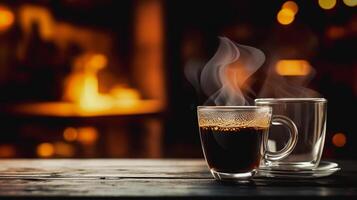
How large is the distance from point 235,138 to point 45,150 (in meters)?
2.67

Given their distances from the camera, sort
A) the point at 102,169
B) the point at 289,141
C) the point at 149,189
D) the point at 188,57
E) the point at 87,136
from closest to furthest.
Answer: the point at 149,189 < the point at 289,141 < the point at 102,169 < the point at 188,57 < the point at 87,136

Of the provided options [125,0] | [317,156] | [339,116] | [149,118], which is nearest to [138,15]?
[125,0]

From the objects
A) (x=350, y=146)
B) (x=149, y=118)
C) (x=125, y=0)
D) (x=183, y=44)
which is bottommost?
(x=350, y=146)

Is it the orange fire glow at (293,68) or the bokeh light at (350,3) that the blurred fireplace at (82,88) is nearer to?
the orange fire glow at (293,68)

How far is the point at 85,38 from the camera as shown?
3.60 metres

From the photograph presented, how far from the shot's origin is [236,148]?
0.93 metres

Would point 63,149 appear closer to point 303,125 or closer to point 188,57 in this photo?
point 188,57

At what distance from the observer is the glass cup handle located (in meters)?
0.97

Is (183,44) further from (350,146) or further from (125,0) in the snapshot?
(350,146)

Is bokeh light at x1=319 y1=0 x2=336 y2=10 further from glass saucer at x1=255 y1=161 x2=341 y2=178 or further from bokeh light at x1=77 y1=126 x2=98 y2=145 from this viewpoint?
glass saucer at x1=255 y1=161 x2=341 y2=178

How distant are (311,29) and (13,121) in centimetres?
178

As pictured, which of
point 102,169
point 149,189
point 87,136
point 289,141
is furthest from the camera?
point 87,136

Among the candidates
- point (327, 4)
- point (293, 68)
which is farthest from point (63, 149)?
point (327, 4)

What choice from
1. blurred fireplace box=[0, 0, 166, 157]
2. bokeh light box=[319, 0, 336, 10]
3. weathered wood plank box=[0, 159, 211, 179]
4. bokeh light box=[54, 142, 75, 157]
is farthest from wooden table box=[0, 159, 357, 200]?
bokeh light box=[319, 0, 336, 10]
